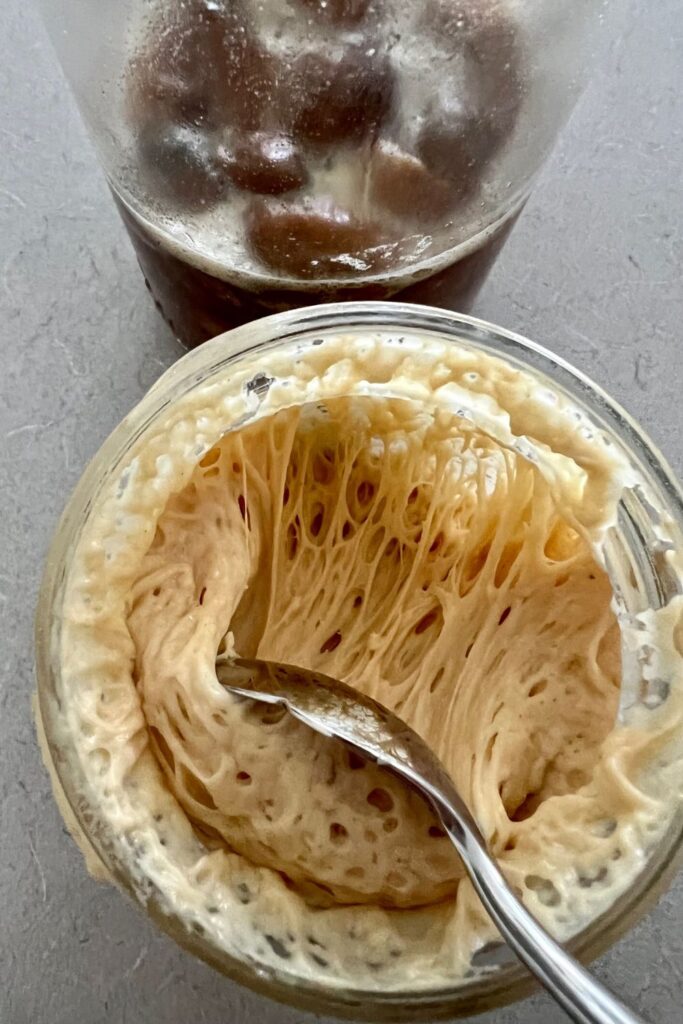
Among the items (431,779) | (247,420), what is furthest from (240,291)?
(431,779)

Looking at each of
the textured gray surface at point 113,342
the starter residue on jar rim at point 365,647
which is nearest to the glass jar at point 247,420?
the starter residue on jar rim at point 365,647

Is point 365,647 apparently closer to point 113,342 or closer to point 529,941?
point 529,941

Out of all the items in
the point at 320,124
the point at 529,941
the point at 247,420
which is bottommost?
the point at 529,941

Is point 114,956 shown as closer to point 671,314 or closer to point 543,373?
point 543,373

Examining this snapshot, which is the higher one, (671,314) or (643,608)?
(671,314)

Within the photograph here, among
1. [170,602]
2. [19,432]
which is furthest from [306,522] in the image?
[19,432]
